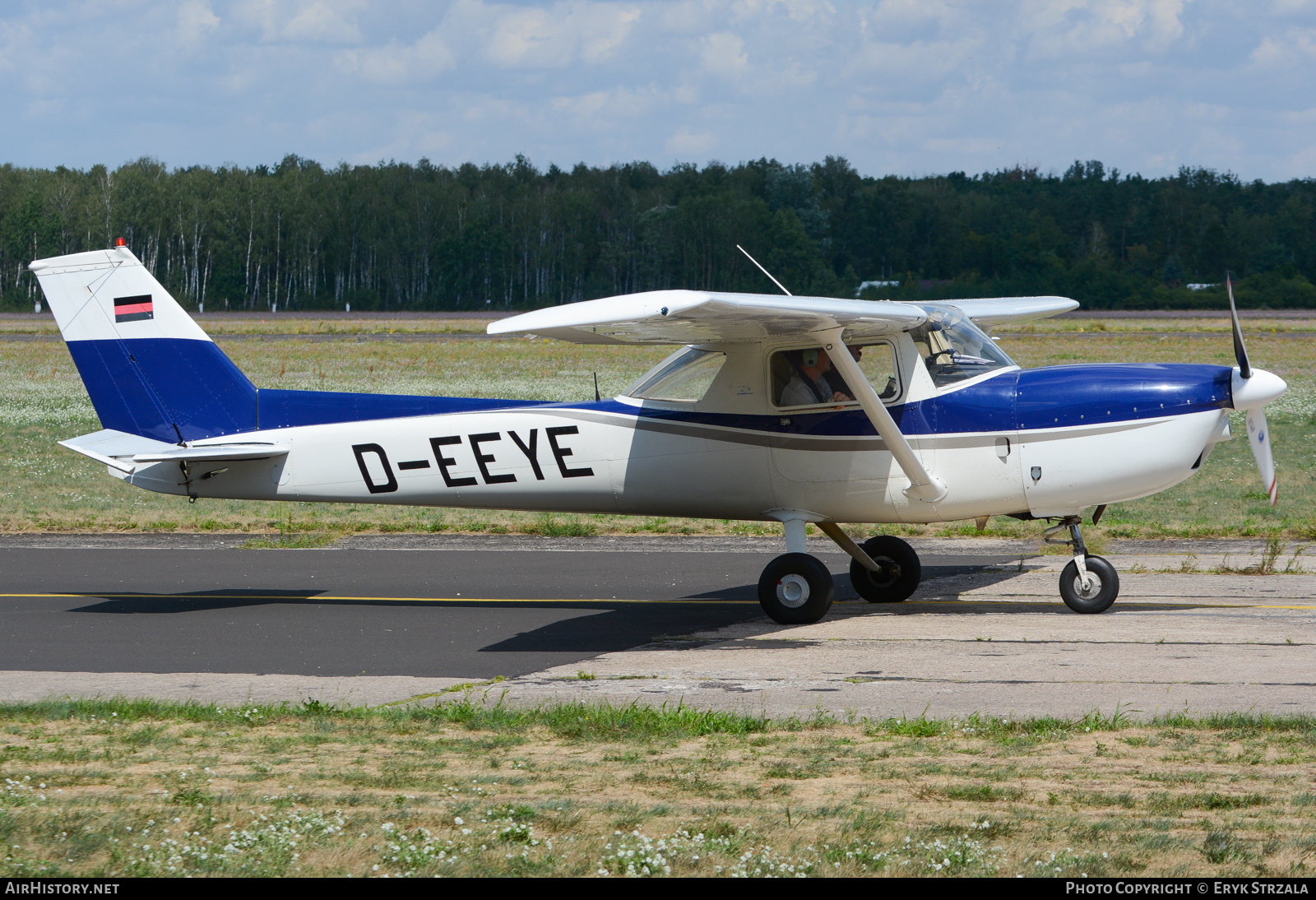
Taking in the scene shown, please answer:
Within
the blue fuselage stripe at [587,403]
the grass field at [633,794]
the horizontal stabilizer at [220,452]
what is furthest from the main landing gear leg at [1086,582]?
the horizontal stabilizer at [220,452]

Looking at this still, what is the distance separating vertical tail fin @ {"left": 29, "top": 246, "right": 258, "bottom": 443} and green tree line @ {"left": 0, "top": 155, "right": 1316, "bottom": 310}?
282 ft

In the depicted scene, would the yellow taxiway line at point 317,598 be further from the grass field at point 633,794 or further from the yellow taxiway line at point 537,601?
the grass field at point 633,794

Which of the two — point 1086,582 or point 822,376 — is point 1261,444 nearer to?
point 1086,582

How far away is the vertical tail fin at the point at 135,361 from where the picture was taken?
1205 cm

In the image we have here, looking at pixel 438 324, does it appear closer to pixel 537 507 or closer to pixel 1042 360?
pixel 1042 360

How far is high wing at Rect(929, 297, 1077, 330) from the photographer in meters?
12.7

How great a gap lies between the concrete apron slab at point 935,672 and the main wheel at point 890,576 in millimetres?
501

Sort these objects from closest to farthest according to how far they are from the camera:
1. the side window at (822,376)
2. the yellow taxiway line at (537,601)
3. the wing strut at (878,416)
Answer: the wing strut at (878,416)
the side window at (822,376)
the yellow taxiway line at (537,601)

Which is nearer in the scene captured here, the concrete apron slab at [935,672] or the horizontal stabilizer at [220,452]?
the concrete apron slab at [935,672]

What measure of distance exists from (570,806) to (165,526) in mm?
12667

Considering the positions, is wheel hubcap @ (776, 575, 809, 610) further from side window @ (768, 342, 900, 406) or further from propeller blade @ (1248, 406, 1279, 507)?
propeller blade @ (1248, 406, 1279, 507)

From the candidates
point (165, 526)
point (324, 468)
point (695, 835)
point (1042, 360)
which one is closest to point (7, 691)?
point (324, 468)

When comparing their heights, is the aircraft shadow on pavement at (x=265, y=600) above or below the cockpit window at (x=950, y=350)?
below
